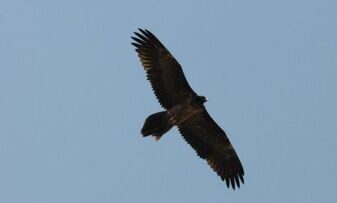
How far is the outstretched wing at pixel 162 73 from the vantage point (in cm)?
2270

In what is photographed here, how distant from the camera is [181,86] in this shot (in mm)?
22766

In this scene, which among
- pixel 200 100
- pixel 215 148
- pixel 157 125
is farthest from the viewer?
pixel 215 148

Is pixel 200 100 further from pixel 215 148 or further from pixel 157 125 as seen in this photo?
pixel 215 148

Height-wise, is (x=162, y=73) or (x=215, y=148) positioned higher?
(x=162, y=73)

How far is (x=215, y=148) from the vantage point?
23.9m

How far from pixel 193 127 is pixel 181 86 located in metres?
1.52

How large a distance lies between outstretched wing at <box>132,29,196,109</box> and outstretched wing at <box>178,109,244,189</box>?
1177mm

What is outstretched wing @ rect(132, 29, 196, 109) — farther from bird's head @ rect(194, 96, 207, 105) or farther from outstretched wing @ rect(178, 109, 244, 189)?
outstretched wing @ rect(178, 109, 244, 189)

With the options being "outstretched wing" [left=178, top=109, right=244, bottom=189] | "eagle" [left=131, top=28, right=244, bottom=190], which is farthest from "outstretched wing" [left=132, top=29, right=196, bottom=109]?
"outstretched wing" [left=178, top=109, right=244, bottom=189]

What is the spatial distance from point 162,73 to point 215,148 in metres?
2.75

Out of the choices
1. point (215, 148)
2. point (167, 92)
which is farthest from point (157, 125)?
point (215, 148)

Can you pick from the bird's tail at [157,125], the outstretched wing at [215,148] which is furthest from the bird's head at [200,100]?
the outstretched wing at [215,148]

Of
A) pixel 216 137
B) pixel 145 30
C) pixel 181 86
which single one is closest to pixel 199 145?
pixel 216 137

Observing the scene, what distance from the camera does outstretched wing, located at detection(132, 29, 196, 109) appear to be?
74.5 feet
